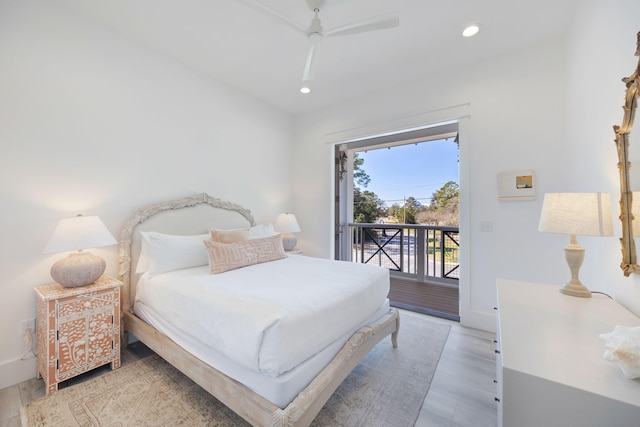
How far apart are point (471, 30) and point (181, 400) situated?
145 inches

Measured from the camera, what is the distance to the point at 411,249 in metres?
4.94

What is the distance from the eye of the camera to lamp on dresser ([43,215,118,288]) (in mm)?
1794

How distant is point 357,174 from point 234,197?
312 centimetres

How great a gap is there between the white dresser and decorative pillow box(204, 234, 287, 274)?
→ 1.97m

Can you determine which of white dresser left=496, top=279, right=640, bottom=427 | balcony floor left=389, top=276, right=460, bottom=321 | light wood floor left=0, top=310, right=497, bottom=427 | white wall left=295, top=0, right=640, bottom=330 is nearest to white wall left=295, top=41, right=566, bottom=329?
white wall left=295, top=0, right=640, bottom=330

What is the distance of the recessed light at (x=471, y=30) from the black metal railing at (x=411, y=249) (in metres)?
2.96

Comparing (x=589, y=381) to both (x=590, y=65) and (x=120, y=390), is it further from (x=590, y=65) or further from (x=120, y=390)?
(x=120, y=390)

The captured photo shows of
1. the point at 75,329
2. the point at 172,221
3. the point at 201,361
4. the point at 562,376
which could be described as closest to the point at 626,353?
the point at 562,376

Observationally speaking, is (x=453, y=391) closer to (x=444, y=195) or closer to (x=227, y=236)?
(x=227, y=236)

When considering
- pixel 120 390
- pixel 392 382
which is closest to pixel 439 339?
pixel 392 382

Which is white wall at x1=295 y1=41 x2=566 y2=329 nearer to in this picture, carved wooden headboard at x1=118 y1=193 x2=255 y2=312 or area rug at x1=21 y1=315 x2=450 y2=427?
area rug at x1=21 y1=315 x2=450 y2=427

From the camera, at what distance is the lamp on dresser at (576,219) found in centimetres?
131

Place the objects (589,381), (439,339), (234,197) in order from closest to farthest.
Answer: (589,381) < (439,339) < (234,197)

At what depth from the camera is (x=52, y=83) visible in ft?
6.62
